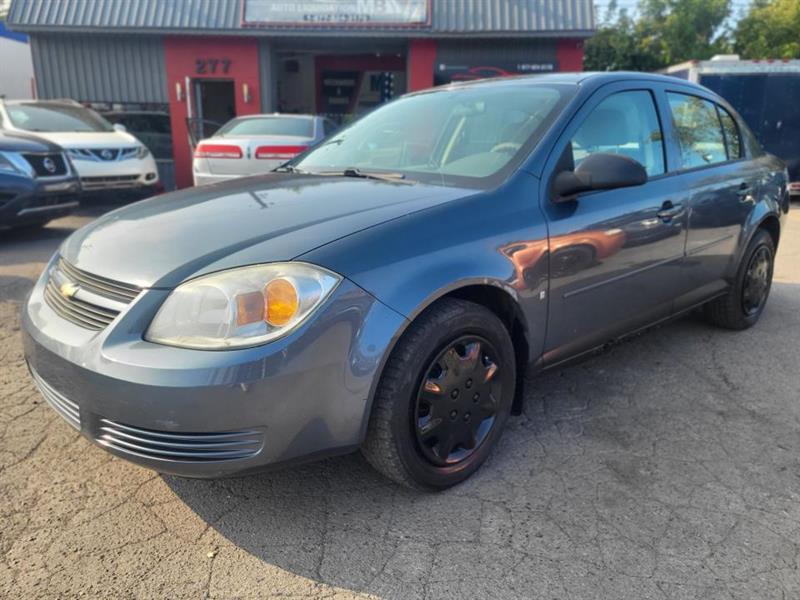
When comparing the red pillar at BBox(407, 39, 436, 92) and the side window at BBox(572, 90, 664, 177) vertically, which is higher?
the red pillar at BBox(407, 39, 436, 92)

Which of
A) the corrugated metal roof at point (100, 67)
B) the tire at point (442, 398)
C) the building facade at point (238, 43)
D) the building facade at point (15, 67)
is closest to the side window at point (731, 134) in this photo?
the tire at point (442, 398)

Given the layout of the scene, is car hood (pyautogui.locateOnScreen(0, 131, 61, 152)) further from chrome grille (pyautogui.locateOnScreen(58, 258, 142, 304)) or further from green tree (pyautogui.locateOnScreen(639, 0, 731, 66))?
green tree (pyautogui.locateOnScreen(639, 0, 731, 66))

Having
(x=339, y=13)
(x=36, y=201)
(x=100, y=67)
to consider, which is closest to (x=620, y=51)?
(x=339, y=13)

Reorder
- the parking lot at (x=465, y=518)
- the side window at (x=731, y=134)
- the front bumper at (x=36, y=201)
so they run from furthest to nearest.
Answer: the front bumper at (x=36, y=201), the side window at (x=731, y=134), the parking lot at (x=465, y=518)

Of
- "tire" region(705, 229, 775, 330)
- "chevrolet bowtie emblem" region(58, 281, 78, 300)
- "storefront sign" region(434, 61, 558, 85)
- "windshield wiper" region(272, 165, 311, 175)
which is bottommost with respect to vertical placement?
"tire" region(705, 229, 775, 330)

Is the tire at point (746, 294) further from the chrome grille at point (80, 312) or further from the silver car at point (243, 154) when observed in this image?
the silver car at point (243, 154)

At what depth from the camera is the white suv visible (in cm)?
891

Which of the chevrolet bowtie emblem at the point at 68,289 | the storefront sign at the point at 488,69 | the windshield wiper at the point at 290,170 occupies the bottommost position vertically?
the chevrolet bowtie emblem at the point at 68,289

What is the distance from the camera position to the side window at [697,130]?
354 cm

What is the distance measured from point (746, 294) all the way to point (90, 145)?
8.44 m

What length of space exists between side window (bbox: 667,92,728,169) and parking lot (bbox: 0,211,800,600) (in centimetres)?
139

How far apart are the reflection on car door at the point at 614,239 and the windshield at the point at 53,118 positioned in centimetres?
875

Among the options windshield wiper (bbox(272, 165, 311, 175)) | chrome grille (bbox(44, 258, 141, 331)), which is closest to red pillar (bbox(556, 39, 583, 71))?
windshield wiper (bbox(272, 165, 311, 175))

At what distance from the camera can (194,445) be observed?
1935 mm
